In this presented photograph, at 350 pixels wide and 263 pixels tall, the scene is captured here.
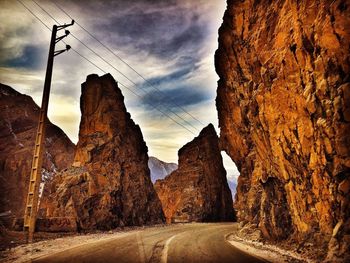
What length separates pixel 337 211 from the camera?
32.1 feet

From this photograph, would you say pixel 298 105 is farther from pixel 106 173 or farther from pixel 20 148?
pixel 20 148

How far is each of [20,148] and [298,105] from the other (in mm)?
82860

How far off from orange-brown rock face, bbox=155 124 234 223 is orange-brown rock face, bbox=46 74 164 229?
17.8m

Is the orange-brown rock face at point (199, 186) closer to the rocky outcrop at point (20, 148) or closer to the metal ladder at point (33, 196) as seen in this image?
the rocky outcrop at point (20, 148)

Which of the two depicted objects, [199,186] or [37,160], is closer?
[37,160]

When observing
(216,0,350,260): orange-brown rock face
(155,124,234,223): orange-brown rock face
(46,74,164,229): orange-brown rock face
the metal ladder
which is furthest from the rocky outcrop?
(216,0,350,260): orange-brown rock face

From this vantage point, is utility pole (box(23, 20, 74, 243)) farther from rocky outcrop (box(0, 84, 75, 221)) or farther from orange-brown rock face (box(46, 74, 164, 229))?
rocky outcrop (box(0, 84, 75, 221))

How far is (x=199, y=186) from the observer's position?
59.6 metres

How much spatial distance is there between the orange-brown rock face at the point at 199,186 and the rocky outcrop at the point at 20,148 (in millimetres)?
34395

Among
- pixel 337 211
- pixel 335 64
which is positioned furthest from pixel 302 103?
pixel 337 211

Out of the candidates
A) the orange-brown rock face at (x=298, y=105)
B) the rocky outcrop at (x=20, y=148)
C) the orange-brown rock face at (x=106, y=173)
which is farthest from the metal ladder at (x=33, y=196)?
the rocky outcrop at (x=20, y=148)

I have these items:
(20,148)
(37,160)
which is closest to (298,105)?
(37,160)

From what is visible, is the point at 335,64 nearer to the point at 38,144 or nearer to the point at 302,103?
the point at 302,103

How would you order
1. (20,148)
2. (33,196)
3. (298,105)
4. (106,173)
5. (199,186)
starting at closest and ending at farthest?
(298,105)
(33,196)
(106,173)
(199,186)
(20,148)
